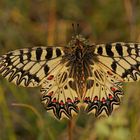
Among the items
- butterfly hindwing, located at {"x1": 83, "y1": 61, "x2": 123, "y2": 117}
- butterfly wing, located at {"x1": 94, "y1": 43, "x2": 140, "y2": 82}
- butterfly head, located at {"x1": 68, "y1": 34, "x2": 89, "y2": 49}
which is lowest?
butterfly hindwing, located at {"x1": 83, "y1": 61, "x2": 123, "y2": 117}

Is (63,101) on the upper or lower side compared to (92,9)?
lower

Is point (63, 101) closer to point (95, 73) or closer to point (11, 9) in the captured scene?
point (95, 73)

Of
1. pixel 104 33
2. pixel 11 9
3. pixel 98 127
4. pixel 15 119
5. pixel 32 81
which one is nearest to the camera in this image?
pixel 32 81

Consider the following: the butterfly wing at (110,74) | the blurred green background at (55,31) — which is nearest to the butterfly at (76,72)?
the butterfly wing at (110,74)

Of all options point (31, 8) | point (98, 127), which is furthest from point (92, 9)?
point (98, 127)

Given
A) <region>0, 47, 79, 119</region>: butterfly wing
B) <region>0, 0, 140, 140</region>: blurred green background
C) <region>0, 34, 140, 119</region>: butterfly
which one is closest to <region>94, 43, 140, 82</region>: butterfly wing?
<region>0, 34, 140, 119</region>: butterfly

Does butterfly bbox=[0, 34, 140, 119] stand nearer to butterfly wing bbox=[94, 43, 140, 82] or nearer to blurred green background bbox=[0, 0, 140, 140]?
butterfly wing bbox=[94, 43, 140, 82]
